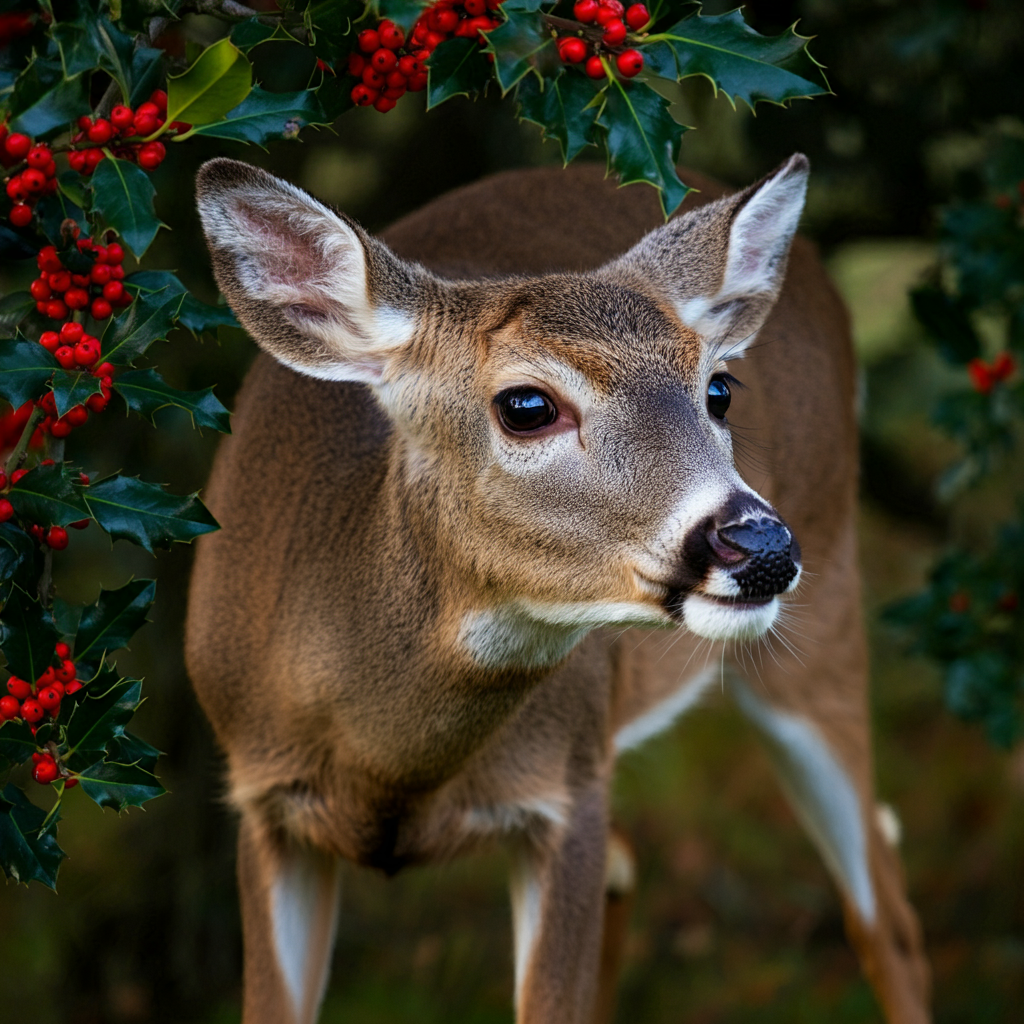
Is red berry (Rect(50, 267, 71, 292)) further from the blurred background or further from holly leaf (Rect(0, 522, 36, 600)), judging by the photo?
the blurred background

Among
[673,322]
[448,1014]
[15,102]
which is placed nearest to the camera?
[15,102]

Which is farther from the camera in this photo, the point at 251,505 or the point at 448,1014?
the point at 448,1014

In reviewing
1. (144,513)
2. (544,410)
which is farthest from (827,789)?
(144,513)

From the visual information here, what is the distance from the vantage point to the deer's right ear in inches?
116

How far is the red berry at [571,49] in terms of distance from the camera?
268 cm

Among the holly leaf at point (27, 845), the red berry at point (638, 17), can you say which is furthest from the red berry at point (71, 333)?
the red berry at point (638, 17)

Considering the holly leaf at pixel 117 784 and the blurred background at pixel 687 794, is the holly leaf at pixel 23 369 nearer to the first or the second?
the holly leaf at pixel 117 784

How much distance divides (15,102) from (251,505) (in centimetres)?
156

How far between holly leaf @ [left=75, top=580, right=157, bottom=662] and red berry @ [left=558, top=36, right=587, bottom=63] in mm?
1250

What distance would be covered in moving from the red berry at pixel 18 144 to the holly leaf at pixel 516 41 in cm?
81

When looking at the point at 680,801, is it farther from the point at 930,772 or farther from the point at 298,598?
the point at 298,598

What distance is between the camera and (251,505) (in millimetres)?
3953

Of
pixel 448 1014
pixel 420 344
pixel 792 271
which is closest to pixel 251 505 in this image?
pixel 420 344

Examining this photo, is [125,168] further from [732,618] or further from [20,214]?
[732,618]
